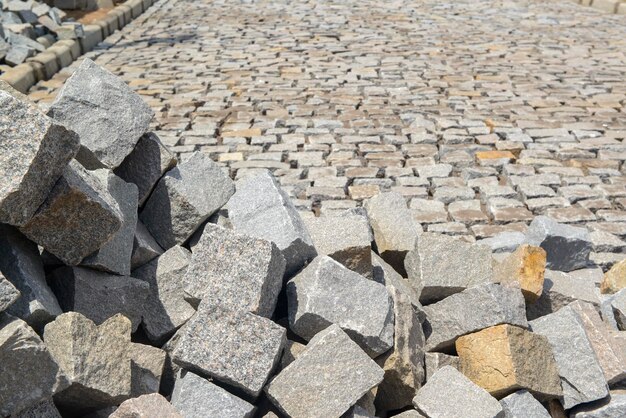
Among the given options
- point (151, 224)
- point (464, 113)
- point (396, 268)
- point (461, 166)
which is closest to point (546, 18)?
point (464, 113)

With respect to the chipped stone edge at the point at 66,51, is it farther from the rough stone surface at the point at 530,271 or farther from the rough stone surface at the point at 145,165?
the rough stone surface at the point at 530,271

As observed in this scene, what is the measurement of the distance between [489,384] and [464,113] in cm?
477

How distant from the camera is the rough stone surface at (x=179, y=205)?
3697 mm

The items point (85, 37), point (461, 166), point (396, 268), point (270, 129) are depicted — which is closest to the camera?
point (396, 268)

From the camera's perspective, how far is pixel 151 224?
3766 millimetres

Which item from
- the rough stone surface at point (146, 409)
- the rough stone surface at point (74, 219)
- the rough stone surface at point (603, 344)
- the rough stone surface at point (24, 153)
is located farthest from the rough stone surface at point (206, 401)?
the rough stone surface at point (603, 344)

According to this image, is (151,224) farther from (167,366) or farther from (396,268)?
(396,268)

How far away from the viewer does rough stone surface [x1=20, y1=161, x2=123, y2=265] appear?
280 centimetres

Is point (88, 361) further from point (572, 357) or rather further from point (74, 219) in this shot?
point (572, 357)

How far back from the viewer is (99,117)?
3.62m

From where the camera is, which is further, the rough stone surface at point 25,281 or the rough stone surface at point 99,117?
the rough stone surface at point 99,117

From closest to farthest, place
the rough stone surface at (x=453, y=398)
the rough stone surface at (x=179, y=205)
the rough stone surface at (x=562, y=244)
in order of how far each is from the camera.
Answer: the rough stone surface at (x=453, y=398) < the rough stone surface at (x=179, y=205) < the rough stone surface at (x=562, y=244)

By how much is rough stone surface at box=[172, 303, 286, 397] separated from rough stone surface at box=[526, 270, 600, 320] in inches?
66.4

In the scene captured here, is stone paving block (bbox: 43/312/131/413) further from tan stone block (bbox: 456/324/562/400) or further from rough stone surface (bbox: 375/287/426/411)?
tan stone block (bbox: 456/324/562/400)
